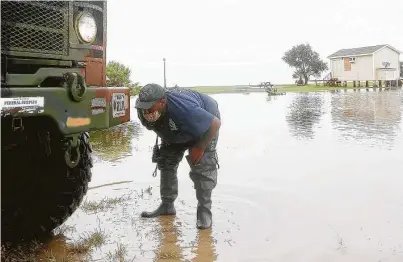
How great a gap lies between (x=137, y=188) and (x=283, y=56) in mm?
66591

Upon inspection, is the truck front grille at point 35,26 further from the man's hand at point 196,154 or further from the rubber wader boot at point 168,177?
the rubber wader boot at point 168,177

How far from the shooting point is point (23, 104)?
2.86 m

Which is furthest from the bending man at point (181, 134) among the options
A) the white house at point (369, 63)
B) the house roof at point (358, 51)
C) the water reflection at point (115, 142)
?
the house roof at point (358, 51)

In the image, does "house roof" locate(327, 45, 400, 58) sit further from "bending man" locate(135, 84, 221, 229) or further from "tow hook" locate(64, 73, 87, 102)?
"tow hook" locate(64, 73, 87, 102)

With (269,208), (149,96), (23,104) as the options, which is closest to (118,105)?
(149,96)

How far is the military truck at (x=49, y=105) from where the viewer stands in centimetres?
306

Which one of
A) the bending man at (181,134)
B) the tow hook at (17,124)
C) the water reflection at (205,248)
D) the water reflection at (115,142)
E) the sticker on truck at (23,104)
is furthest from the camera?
the water reflection at (115,142)

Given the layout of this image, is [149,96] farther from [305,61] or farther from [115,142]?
[305,61]

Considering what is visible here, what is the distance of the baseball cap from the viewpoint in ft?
13.4

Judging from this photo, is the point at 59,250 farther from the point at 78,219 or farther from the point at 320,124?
the point at 320,124

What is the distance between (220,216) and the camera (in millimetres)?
4699

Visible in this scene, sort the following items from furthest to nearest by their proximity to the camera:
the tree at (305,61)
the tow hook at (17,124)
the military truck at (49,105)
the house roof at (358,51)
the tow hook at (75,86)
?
the tree at (305,61)
the house roof at (358,51)
the tow hook at (75,86)
the military truck at (49,105)
the tow hook at (17,124)

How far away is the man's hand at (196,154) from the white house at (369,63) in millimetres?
52459

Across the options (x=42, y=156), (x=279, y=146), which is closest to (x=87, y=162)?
(x=42, y=156)
